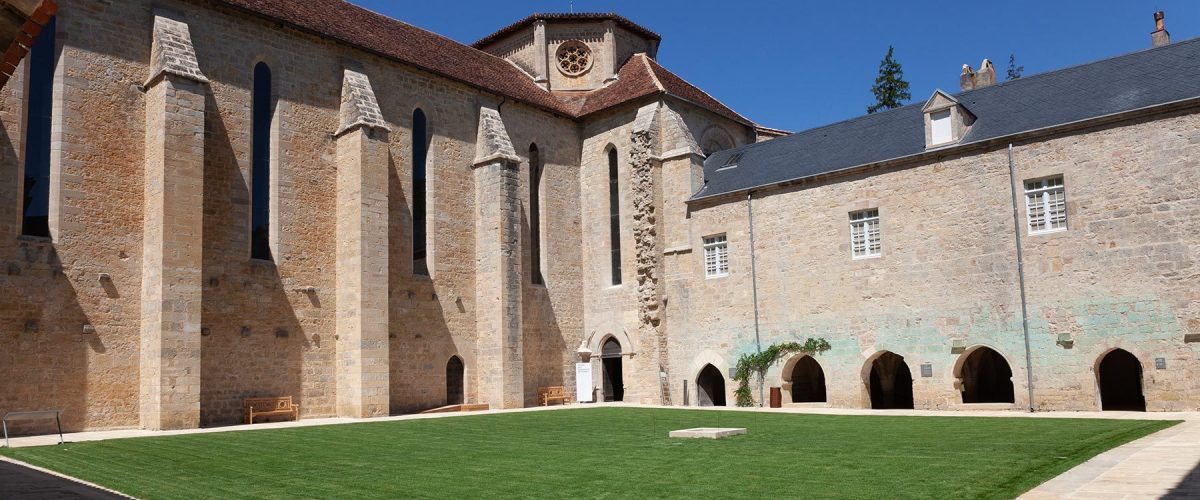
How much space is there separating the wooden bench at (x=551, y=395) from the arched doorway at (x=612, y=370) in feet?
4.38

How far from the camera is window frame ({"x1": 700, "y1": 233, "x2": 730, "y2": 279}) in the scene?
82.7ft

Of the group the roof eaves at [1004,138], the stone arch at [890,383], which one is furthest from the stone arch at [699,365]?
the roof eaves at [1004,138]

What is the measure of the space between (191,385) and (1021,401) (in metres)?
17.6

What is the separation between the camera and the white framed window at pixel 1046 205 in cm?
1928

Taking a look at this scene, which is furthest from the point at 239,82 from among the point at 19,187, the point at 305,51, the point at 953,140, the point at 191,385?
the point at 953,140

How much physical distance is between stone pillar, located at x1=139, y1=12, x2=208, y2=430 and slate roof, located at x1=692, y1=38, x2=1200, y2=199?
45.5 feet

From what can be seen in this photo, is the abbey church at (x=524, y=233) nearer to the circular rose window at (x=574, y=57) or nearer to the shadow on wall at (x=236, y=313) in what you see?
the shadow on wall at (x=236, y=313)

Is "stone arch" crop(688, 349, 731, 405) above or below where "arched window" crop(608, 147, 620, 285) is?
below

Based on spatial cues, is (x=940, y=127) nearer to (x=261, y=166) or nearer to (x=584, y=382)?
(x=584, y=382)

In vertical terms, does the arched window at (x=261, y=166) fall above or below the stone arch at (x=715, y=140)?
below

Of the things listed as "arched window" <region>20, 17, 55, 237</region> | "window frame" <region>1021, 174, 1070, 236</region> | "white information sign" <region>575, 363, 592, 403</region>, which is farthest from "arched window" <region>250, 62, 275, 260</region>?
"window frame" <region>1021, 174, 1070, 236</region>

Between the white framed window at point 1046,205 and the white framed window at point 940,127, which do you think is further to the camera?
the white framed window at point 940,127

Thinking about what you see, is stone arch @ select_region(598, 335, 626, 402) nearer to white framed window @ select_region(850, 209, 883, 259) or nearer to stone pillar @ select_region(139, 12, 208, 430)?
white framed window @ select_region(850, 209, 883, 259)

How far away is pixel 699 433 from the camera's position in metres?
13.2
